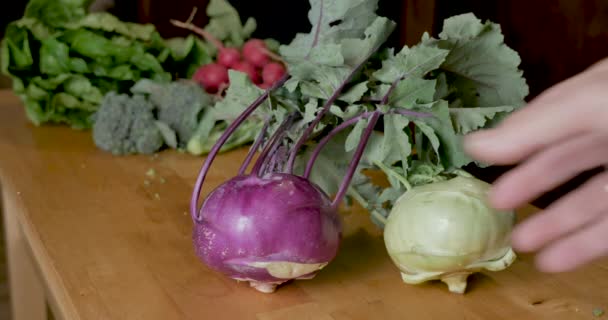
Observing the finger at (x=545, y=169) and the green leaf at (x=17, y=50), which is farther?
the green leaf at (x=17, y=50)

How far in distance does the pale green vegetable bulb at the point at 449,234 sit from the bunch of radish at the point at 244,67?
67 centimetres

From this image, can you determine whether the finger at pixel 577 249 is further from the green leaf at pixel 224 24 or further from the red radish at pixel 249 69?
the green leaf at pixel 224 24

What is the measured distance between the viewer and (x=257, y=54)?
1.41 metres

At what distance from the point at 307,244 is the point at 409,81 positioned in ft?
0.75

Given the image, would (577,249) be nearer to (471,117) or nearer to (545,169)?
(545,169)

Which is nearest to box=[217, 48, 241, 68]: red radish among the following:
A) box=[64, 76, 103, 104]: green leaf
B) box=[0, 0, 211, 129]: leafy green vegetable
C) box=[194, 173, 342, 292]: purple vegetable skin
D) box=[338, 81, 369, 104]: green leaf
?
box=[0, 0, 211, 129]: leafy green vegetable

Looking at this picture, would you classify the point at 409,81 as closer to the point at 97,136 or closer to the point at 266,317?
the point at 266,317

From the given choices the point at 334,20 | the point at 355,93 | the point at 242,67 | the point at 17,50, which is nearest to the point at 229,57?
the point at 242,67

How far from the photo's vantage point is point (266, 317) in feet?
2.31

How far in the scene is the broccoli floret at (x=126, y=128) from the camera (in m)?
1.21

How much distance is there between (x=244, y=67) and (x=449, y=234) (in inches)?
30.8

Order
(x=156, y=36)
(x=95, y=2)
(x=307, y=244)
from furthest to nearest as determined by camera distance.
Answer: (x=95, y=2)
(x=156, y=36)
(x=307, y=244)

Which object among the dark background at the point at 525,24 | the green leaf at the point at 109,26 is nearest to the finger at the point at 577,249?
the green leaf at the point at 109,26

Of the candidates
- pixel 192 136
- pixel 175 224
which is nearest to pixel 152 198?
pixel 175 224
